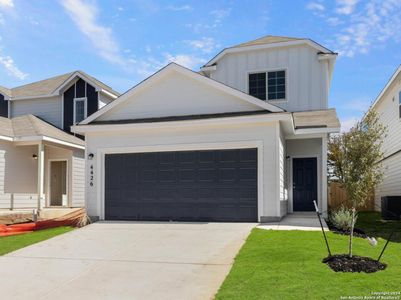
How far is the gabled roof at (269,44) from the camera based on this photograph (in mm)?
17516

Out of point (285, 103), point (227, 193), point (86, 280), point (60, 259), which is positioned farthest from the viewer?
point (285, 103)

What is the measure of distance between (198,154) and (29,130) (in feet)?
25.9

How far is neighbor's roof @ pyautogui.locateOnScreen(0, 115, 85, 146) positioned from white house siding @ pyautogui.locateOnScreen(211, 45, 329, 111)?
7.81m

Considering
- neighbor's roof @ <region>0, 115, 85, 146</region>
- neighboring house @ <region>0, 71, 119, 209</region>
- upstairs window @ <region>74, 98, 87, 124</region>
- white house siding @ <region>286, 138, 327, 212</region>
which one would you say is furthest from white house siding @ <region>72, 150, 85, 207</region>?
white house siding @ <region>286, 138, 327, 212</region>

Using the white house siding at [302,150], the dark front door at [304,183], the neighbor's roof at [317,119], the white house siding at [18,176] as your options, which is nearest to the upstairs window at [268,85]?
the neighbor's roof at [317,119]

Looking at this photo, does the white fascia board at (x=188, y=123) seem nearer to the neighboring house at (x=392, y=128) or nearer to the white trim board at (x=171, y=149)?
the white trim board at (x=171, y=149)

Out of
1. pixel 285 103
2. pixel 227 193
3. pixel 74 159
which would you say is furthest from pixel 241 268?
pixel 74 159

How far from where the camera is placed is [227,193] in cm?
1292

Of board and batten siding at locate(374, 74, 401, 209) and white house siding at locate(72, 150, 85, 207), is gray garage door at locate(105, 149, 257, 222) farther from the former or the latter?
board and batten siding at locate(374, 74, 401, 209)

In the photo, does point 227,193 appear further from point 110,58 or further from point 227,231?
point 110,58

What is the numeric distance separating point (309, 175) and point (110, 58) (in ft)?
30.2

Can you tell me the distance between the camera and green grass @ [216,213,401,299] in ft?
19.2

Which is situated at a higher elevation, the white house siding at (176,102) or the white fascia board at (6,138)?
the white house siding at (176,102)

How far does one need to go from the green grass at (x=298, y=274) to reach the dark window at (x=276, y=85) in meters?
9.16
